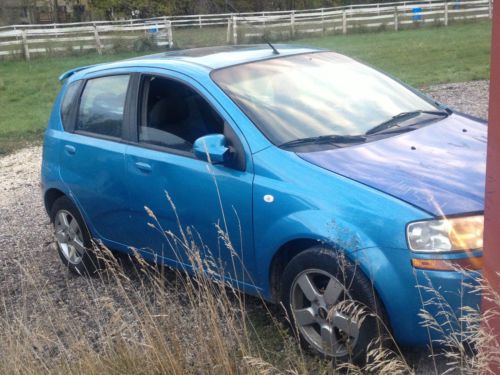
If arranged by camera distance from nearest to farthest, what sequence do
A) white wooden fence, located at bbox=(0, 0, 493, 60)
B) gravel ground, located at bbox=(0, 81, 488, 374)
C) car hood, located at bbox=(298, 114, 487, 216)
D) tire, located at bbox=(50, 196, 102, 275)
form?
car hood, located at bbox=(298, 114, 487, 216) → gravel ground, located at bbox=(0, 81, 488, 374) → tire, located at bbox=(50, 196, 102, 275) → white wooden fence, located at bbox=(0, 0, 493, 60)

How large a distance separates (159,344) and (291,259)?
0.89 m

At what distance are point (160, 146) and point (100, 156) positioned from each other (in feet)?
2.19

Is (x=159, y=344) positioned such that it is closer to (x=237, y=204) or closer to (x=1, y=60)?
(x=237, y=204)

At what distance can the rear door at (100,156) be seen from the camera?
4.94 m

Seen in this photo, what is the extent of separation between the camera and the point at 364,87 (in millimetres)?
4789

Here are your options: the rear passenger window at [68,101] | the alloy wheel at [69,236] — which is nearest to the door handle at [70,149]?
the rear passenger window at [68,101]

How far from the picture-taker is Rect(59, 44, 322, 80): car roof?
4.69m

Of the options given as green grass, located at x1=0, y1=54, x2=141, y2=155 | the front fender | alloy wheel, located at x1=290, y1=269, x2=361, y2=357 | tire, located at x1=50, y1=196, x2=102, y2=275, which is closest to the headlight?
the front fender

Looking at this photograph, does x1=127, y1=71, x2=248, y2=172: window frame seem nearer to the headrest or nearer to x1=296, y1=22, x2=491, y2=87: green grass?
the headrest

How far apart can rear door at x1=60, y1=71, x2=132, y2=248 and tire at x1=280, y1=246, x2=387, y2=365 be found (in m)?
1.69

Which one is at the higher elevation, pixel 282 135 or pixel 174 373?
pixel 282 135

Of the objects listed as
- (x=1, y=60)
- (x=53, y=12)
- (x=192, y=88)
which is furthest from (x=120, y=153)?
(x=53, y=12)

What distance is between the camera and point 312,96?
14.8 feet

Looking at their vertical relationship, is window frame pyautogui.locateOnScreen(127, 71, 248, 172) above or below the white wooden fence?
below
